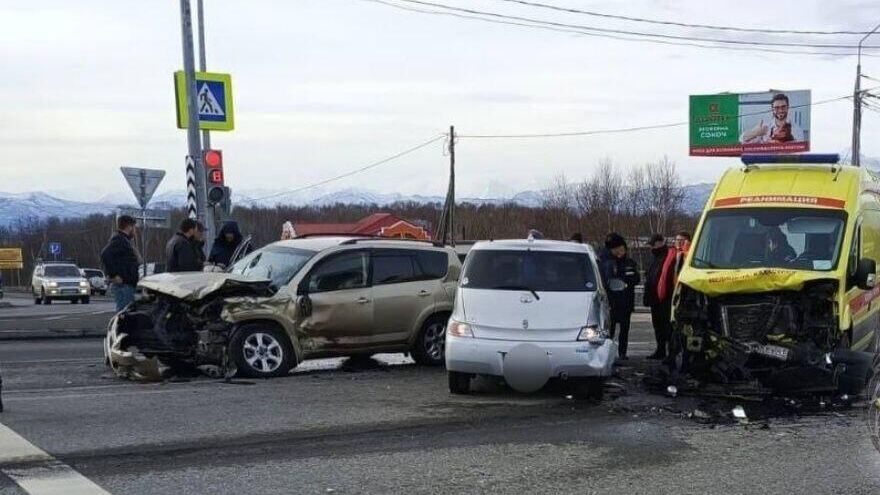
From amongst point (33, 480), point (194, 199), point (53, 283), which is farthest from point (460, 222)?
point (33, 480)

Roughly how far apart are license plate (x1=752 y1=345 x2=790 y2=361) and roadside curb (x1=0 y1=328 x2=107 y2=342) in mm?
11647

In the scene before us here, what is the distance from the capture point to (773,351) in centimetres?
888

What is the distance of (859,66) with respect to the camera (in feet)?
104

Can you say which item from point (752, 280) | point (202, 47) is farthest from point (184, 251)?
point (202, 47)

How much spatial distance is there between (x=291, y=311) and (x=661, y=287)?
4.91 m

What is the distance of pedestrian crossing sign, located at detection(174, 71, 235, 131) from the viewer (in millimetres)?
17406

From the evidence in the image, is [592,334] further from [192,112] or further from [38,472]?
[192,112]

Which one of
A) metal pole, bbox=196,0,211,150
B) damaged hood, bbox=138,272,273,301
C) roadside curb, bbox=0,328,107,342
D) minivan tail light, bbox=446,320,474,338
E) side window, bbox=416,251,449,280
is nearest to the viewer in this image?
minivan tail light, bbox=446,320,474,338

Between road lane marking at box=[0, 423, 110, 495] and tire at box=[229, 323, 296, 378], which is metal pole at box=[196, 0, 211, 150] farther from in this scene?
road lane marking at box=[0, 423, 110, 495]

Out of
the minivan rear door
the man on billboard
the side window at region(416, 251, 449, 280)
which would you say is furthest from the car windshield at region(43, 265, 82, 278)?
the minivan rear door

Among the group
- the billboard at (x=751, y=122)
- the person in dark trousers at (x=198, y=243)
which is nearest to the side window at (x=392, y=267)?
the person in dark trousers at (x=198, y=243)

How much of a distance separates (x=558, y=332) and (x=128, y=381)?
4975 millimetres

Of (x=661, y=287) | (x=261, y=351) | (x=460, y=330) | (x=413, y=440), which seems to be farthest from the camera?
(x=661, y=287)

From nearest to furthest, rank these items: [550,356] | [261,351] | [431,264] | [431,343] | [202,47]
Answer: [550,356]
[261,351]
[431,343]
[431,264]
[202,47]
